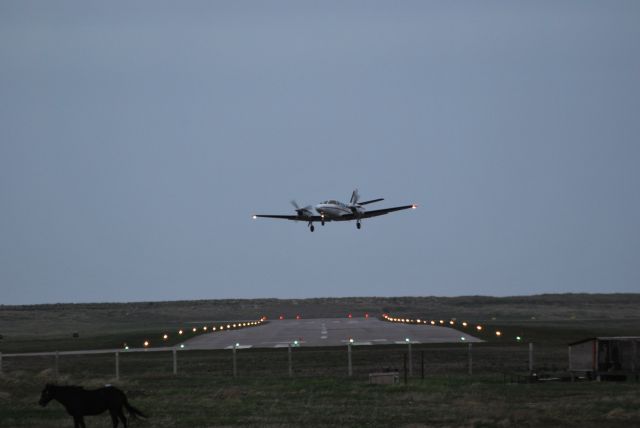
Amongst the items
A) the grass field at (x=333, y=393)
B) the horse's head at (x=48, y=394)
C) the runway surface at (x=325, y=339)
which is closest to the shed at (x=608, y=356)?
the grass field at (x=333, y=393)

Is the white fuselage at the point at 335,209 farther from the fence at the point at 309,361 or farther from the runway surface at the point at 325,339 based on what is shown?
the fence at the point at 309,361

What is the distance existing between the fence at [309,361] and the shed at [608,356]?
Result: 324 cm

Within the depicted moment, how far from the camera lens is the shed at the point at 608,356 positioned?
4103 centimetres

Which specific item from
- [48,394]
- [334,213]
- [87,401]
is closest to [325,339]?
[334,213]

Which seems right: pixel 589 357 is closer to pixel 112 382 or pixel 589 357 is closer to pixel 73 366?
pixel 112 382

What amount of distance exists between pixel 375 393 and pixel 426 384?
2.98 metres

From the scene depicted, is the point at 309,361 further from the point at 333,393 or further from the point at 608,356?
the point at 608,356

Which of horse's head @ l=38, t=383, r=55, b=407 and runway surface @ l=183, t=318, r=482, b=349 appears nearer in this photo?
horse's head @ l=38, t=383, r=55, b=407

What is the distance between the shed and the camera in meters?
41.0

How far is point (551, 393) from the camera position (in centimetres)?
3722

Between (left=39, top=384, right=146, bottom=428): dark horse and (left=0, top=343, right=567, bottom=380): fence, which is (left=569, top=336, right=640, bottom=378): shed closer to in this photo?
(left=0, top=343, right=567, bottom=380): fence

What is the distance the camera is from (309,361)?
56.9 m

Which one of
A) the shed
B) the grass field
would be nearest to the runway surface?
the grass field

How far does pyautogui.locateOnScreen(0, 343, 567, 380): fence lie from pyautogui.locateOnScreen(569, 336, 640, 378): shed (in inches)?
127
